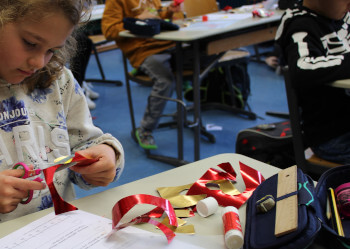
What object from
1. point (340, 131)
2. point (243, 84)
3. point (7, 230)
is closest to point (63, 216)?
point (7, 230)

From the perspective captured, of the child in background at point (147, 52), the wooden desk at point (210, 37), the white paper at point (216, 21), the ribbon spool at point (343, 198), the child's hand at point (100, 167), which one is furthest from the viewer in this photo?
the child in background at point (147, 52)

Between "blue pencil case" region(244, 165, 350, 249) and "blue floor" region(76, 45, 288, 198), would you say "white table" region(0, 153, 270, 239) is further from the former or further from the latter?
"blue floor" region(76, 45, 288, 198)

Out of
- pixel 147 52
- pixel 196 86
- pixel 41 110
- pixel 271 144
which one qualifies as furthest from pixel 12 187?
pixel 147 52

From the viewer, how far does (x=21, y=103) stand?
2.85 feet

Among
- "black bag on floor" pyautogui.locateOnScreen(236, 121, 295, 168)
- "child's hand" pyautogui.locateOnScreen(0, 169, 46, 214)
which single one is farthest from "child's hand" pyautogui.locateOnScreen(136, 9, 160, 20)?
"child's hand" pyautogui.locateOnScreen(0, 169, 46, 214)

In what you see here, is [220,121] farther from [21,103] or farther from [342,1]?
[21,103]

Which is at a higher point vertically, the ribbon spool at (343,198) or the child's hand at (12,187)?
the child's hand at (12,187)

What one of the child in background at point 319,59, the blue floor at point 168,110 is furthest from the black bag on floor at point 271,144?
the blue floor at point 168,110

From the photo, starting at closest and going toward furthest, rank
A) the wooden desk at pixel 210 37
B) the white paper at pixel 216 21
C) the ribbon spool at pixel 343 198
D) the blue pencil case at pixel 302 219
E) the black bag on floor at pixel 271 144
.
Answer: the blue pencil case at pixel 302 219, the ribbon spool at pixel 343 198, the black bag on floor at pixel 271 144, the wooden desk at pixel 210 37, the white paper at pixel 216 21

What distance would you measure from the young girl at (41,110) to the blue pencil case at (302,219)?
13.3 inches

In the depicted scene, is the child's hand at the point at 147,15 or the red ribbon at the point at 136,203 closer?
the red ribbon at the point at 136,203

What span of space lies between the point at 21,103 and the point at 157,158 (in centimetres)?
169

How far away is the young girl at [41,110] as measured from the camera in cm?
71

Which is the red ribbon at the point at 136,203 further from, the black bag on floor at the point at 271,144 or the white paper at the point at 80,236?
the black bag on floor at the point at 271,144
